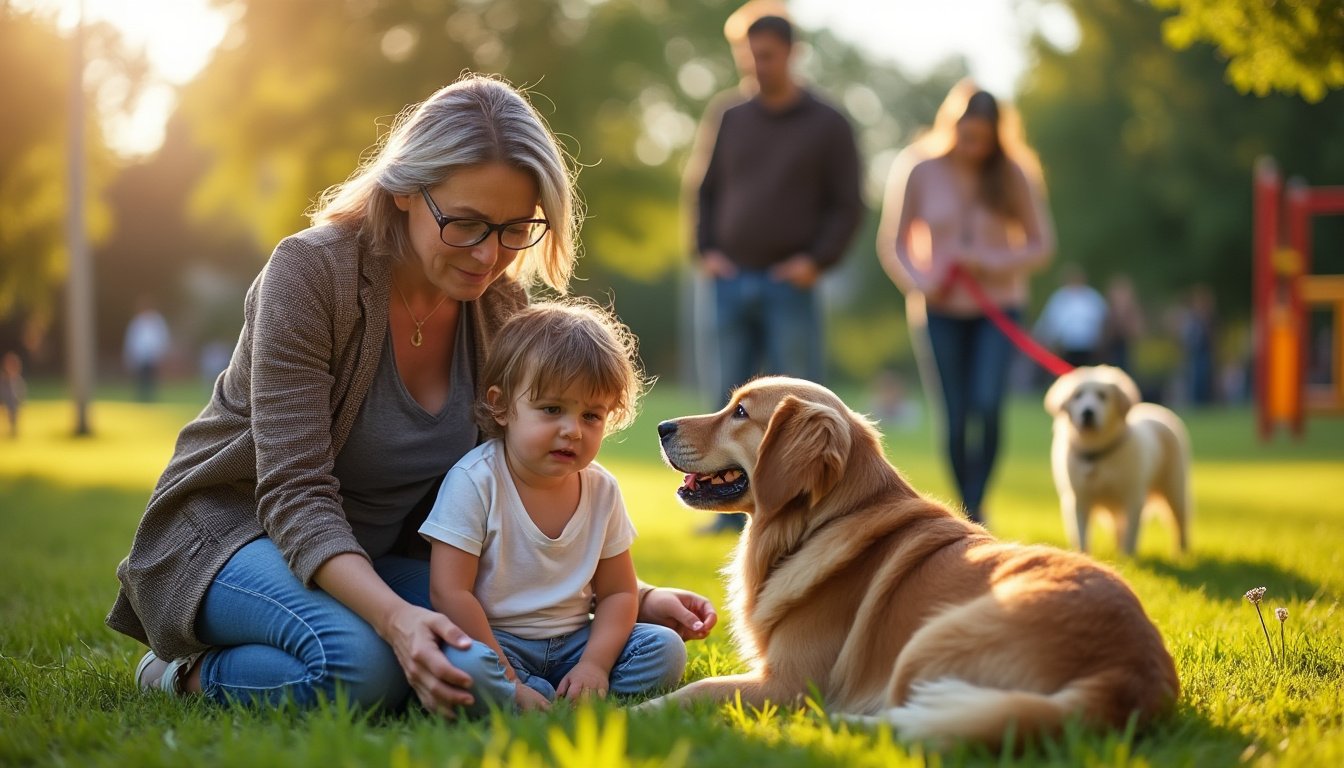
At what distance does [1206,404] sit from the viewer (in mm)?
28047

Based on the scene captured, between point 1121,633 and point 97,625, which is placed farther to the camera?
point 97,625

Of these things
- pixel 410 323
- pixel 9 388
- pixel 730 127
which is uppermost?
pixel 730 127

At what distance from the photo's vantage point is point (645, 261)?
95.9 feet

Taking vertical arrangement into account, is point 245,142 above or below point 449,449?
above

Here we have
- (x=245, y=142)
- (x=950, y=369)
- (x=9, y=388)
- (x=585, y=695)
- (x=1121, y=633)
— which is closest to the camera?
(x=1121, y=633)

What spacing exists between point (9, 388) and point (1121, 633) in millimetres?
16504

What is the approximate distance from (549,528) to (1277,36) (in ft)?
15.7

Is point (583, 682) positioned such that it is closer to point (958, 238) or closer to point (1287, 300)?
point (958, 238)

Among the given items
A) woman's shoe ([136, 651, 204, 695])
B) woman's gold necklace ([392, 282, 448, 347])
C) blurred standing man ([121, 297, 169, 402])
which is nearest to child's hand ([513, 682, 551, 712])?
woman's shoe ([136, 651, 204, 695])

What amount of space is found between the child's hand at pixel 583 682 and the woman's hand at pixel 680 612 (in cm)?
40

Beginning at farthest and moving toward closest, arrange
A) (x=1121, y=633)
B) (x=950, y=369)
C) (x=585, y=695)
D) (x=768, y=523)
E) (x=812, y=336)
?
(x=812, y=336), (x=950, y=369), (x=768, y=523), (x=585, y=695), (x=1121, y=633)

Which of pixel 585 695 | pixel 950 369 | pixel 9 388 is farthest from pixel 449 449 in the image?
pixel 9 388

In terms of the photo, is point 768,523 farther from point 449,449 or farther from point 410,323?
point 410,323

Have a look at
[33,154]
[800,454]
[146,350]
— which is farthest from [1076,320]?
[146,350]
